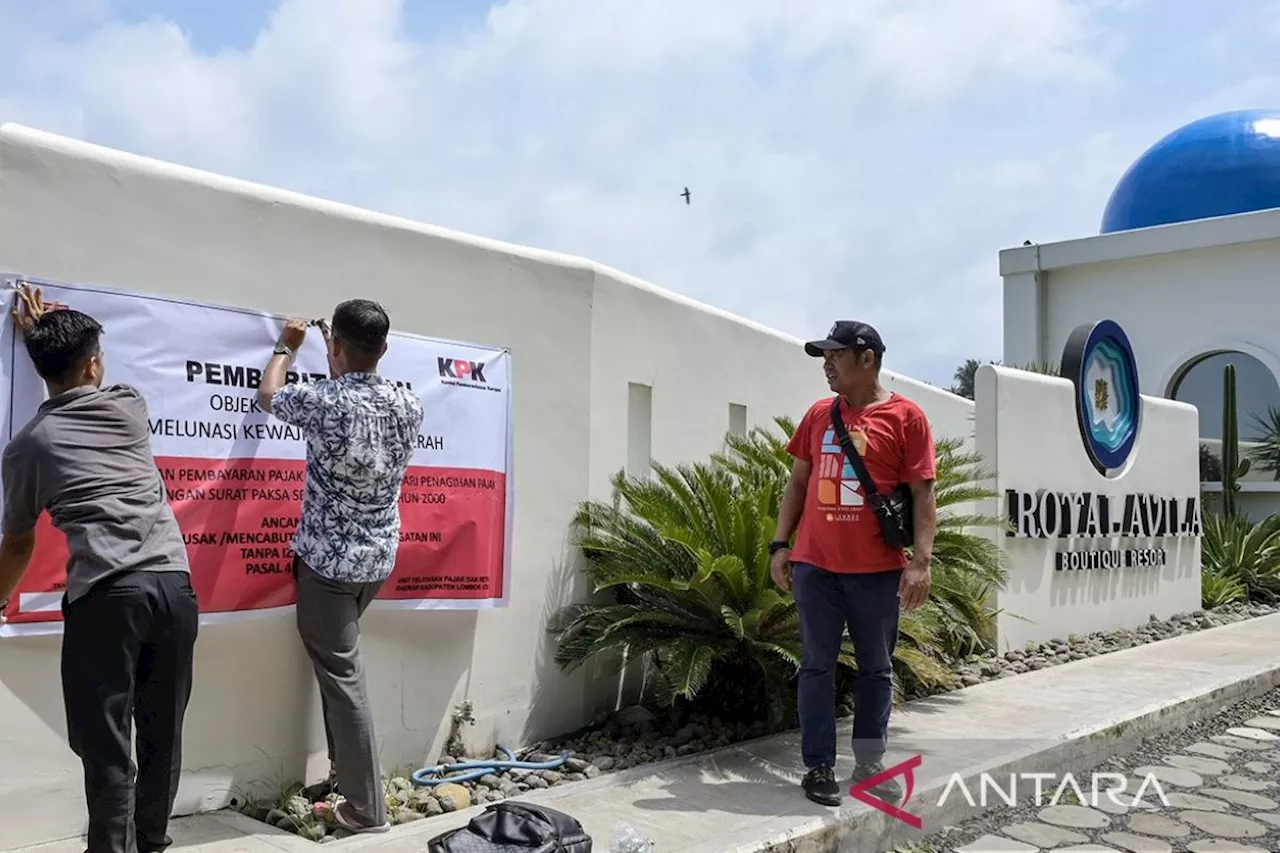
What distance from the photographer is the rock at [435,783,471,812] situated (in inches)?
175

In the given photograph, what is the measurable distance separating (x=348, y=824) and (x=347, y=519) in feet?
3.56

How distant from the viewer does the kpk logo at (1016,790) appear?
4.63 meters

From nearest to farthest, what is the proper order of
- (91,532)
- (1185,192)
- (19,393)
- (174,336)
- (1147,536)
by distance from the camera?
(91,532)
(19,393)
(174,336)
(1147,536)
(1185,192)

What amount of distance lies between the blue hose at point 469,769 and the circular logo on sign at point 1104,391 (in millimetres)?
6569

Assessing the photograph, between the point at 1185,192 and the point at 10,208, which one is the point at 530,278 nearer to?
the point at 10,208

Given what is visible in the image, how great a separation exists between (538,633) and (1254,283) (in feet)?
50.1

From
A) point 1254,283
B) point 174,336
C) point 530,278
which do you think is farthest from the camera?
point 1254,283

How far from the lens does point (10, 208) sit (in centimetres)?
372

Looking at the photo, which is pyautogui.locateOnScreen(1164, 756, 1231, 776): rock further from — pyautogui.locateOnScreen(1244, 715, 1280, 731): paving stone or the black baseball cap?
the black baseball cap

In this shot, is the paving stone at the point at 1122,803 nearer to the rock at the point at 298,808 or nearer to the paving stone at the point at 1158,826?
the paving stone at the point at 1158,826

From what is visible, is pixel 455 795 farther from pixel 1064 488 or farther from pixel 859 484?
pixel 1064 488

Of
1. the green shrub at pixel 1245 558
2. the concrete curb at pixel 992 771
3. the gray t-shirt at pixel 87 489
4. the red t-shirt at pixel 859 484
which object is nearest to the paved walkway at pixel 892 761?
the concrete curb at pixel 992 771

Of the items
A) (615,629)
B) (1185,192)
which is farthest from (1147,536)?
(1185,192)

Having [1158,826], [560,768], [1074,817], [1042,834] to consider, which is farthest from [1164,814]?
[560,768]
